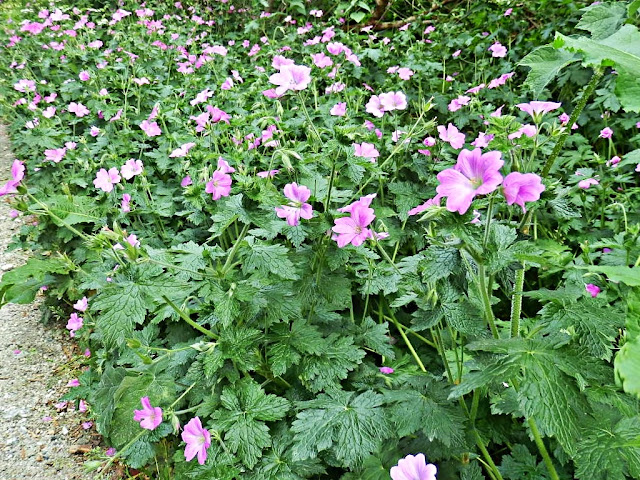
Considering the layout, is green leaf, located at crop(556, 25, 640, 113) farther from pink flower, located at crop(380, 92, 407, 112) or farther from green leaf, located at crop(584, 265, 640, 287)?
pink flower, located at crop(380, 92, 407, 112)

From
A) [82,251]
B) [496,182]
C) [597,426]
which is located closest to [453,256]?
[496,182]

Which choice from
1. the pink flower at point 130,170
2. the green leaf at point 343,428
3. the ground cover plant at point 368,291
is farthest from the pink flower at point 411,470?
the pink flower at point 130,170

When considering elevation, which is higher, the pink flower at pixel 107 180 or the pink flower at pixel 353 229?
the pink flower at pixel 353 229

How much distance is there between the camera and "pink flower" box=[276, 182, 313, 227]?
1.40 meters

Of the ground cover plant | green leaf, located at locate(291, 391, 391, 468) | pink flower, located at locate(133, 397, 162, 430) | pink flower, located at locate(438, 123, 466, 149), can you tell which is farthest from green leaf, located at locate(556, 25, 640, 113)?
pink flower, located at locate(133, 397, 162, 430)

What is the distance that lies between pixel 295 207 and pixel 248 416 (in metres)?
0.64

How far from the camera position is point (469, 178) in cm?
99

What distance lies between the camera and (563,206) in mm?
1109

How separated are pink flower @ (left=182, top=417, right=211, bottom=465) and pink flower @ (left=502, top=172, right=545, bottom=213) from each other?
3.48 ft

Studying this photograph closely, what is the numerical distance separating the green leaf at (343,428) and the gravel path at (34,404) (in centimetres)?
121

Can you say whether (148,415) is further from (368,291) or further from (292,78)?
(292,78)

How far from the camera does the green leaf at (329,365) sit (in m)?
1.49

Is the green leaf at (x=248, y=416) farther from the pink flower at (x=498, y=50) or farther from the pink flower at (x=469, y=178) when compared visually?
the pink flower at (x=498, y=50)

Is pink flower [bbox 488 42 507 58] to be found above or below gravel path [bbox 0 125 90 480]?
above
